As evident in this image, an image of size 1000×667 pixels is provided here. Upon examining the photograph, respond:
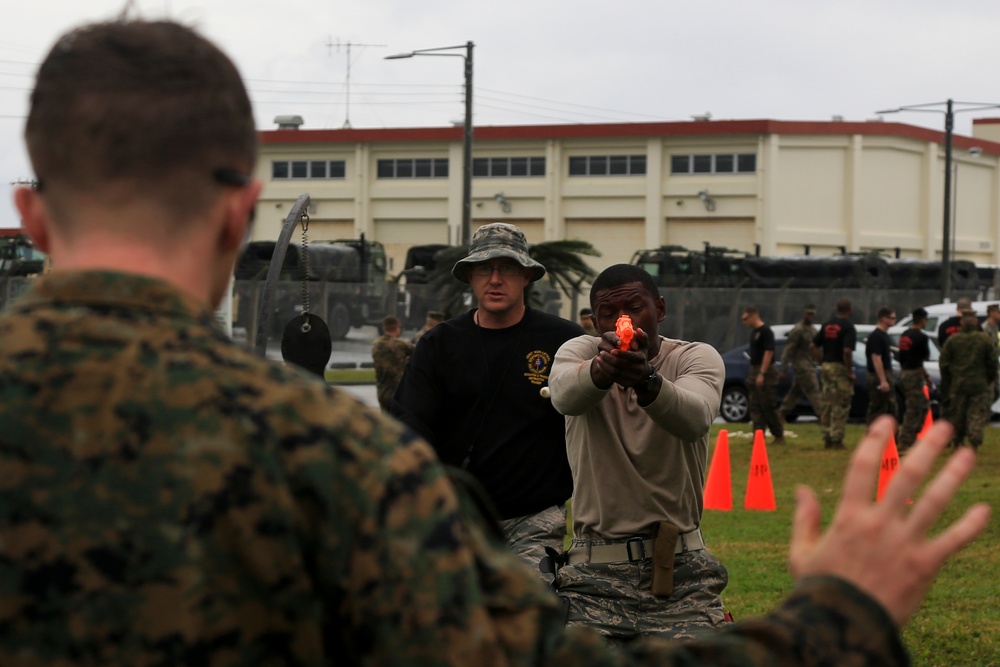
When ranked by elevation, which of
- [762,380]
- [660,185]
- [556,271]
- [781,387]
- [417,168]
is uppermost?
[417,168]

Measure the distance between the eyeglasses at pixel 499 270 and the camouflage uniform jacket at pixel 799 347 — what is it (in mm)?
15335

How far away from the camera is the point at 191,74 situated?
5.41 ft

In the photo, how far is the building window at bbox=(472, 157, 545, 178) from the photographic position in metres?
61.3

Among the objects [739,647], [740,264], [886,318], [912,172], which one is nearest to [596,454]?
[739,647]

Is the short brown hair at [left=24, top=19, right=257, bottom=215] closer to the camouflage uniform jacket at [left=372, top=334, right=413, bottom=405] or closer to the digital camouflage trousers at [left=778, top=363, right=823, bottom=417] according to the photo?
the camouflage uniform jacket at [left=372, top=334, right=413, bottom=405]

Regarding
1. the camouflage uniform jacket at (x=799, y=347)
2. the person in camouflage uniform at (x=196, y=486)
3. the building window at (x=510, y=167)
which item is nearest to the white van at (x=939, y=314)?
the camouflage uniform jacket at (x=799, y=347)

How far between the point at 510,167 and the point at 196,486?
199 ft

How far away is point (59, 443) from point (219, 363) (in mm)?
192

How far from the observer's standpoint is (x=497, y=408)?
583cm

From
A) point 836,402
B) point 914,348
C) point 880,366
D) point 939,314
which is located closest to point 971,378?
point 914,348

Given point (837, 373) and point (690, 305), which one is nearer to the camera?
point (837, 373)

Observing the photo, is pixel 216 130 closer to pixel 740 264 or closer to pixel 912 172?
pixel 740 264

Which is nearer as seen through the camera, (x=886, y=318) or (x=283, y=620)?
(x=283, y=620)

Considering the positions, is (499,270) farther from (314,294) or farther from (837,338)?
(314,294)
